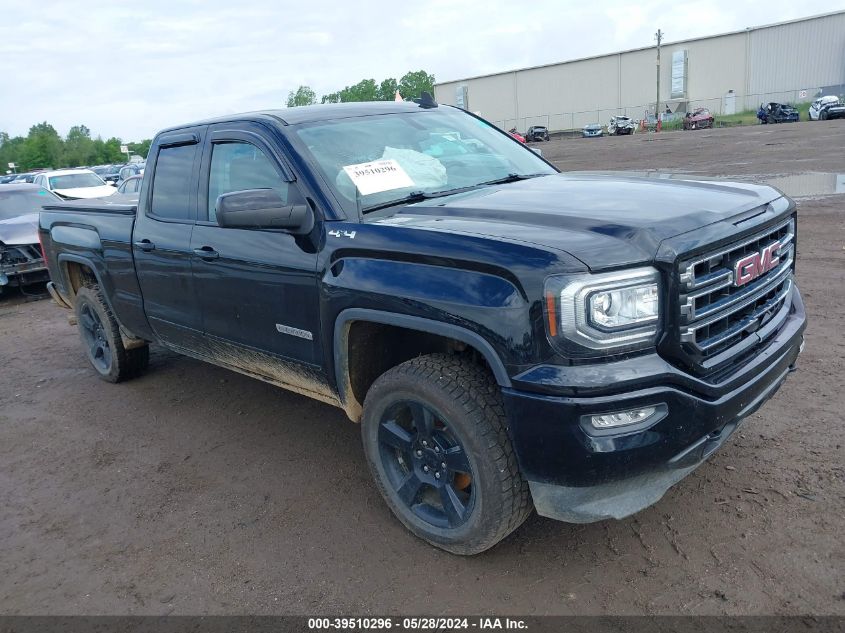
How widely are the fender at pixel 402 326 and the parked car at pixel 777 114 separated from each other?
1813 inches

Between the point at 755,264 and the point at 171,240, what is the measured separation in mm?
3305

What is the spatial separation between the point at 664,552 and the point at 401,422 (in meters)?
1.28

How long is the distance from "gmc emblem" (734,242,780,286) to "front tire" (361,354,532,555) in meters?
1.08

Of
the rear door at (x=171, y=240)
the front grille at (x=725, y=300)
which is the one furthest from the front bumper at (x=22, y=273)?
the front grille at (x=725, y=300)

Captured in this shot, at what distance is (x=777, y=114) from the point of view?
43.1 metres

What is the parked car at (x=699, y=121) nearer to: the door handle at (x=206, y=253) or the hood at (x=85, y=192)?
the hood at (x=85, y=192)

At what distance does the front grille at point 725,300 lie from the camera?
263 cm

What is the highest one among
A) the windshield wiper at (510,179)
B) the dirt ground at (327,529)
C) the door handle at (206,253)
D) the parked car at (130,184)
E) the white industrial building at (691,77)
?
the white industrial building at (691,77)

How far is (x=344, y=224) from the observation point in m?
3.30

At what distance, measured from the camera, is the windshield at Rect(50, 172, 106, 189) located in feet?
60.6

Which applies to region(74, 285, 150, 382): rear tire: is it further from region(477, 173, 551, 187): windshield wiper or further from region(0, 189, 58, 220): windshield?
region(0, 189, 58, 220): windshield

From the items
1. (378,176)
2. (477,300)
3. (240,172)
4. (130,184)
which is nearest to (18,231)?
(130,184)

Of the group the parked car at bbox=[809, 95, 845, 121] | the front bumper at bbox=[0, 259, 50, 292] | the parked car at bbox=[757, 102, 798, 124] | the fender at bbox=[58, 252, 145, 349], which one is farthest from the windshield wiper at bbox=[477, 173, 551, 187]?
the parked car at bbox=[757, 102, 798, 124]

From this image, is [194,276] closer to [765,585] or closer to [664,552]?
[664,552]
